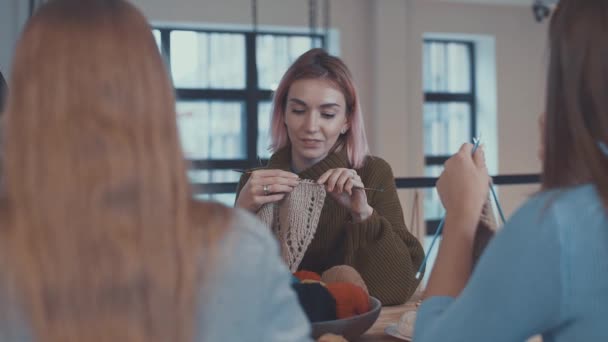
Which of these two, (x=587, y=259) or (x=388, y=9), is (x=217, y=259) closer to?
(x=587, y=259)

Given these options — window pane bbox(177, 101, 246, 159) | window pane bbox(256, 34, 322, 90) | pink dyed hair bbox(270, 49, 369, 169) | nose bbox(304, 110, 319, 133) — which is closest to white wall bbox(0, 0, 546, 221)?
window pane bbox(256, 34, 322, 90)

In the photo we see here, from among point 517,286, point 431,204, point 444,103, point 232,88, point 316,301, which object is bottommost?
point 431,204

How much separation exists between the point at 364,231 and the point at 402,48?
4921 mm

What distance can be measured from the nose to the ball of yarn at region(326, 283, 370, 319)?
2.83ft

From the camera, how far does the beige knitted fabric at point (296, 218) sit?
1687 millimetres

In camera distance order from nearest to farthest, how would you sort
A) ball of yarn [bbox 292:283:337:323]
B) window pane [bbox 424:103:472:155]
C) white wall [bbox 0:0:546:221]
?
1. ball of yarn [bbox 292:283:337:323]
2. white wall [bbox 0:0:546:221]
3. window pane [bbox 424:103:472:155]

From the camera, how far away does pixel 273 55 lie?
253 inches

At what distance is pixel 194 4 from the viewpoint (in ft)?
19.4

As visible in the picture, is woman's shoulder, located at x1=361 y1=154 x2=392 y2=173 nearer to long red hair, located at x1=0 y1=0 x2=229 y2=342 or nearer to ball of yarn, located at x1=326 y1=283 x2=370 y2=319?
ball of yarn, located at x1=326 y1=283 x2=370 y2=319

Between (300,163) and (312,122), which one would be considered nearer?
(312,122)

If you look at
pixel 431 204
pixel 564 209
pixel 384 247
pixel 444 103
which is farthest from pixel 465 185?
pixel 444 103

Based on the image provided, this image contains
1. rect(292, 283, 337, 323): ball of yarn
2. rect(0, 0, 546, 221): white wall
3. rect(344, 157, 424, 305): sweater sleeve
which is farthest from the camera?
rect(0, 0, 546, 221): white wall

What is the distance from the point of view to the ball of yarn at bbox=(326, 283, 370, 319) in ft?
3.76

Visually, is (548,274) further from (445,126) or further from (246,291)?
(445,126)
